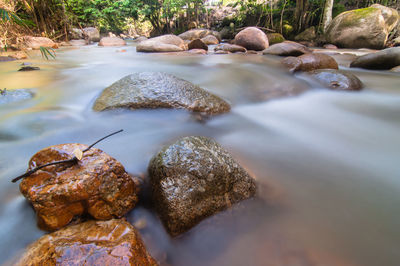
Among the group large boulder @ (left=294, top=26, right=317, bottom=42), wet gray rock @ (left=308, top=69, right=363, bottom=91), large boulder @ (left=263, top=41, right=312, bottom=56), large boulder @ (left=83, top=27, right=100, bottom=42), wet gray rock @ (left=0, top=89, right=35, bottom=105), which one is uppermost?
large boulder @ (left=83, top=27, right=100, bottom=42)

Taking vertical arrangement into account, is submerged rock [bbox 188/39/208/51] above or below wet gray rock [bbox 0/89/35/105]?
above

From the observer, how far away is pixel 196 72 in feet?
16.6

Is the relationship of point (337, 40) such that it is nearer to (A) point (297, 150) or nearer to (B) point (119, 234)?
(A) point (297, 150)

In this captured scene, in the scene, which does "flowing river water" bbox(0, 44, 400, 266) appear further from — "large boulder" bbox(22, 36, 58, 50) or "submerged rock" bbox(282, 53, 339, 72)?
"large boulder" bbox(22, 36, 58, 50)

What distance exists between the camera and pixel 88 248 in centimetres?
98

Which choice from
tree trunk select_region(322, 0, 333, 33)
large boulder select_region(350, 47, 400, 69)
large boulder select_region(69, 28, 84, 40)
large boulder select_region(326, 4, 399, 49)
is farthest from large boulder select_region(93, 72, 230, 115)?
large boulder select_region(69, 28, 84, 40)

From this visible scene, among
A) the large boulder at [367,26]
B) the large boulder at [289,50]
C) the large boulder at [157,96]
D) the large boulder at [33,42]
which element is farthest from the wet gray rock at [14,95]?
the large boulder at [367,26]

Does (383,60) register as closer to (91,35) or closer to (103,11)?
(91,35)

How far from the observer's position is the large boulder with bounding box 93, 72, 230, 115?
107 inches

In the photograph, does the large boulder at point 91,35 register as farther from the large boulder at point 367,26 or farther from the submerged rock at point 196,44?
the large boulder at point 367,26

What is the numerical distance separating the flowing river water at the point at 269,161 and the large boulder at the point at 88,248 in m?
0.19

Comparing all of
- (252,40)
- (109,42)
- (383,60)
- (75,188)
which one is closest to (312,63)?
(383,60)

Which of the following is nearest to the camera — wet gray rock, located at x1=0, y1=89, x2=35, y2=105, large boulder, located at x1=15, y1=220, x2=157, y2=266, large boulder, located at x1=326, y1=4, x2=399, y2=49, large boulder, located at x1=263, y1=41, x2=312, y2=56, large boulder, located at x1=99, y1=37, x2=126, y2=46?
large boulder, located at x1=15, y1=220, x2=157, y2=266

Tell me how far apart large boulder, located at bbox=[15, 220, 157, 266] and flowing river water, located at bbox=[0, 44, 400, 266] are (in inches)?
7.5
